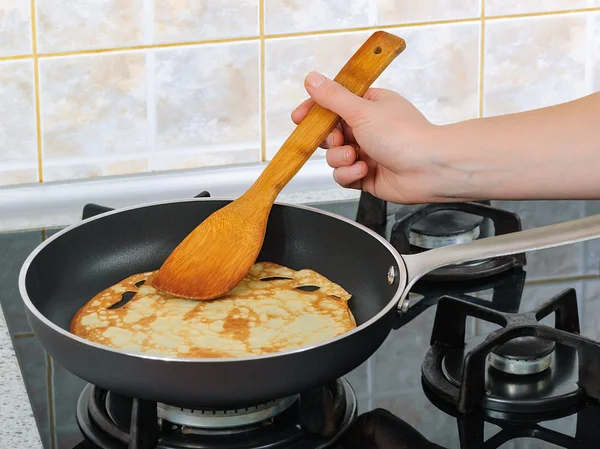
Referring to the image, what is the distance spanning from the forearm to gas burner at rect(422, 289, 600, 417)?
12 centimetres

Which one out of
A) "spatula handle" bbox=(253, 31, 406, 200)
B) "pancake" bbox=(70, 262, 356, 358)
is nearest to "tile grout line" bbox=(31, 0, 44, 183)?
"pancake" bbox=(70, 262, 356, 358)

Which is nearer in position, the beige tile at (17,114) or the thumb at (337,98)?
the thumb at (337,98)

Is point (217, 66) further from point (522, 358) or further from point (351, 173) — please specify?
point (522, 358)

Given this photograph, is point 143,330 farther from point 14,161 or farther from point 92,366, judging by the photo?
point 14,161

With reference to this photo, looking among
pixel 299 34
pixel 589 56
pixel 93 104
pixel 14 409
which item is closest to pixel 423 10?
pixel 299 34

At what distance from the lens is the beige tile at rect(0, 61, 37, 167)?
4.08 feet

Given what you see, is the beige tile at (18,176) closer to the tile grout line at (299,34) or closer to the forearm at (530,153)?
the tile grout line at (299,34)

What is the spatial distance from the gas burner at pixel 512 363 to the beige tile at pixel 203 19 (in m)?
0.56

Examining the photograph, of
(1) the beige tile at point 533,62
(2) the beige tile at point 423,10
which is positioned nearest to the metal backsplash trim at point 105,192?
(2) the beige tile at point 423,10

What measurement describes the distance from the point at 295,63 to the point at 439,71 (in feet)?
0.77

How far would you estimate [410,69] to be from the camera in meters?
1.39

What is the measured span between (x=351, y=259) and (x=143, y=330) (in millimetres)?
285

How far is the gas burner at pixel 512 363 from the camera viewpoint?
87cm

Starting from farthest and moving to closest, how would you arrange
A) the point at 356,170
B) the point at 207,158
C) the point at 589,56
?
the point at 589,56 < the point at 207,158 < the point at 356,170
